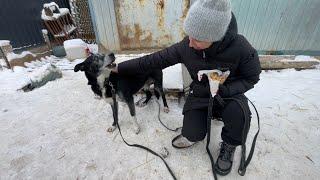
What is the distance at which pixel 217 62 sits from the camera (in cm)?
199

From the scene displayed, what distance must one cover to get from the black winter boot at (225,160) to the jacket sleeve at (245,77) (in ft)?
1.91

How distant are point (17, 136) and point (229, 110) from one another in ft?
8.54

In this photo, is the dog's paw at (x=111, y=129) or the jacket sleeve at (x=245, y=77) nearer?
the jacket sleeve at (x=245, y=77)

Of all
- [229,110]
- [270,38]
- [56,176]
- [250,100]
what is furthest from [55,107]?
[270,38]

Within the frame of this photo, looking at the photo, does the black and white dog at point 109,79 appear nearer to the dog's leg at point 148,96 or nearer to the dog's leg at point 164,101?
the dog's leg at point 164,101

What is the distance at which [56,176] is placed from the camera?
90.7 inches

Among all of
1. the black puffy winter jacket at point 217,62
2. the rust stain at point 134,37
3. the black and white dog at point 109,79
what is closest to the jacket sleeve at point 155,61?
the black puffy winter jacket at point 217,62

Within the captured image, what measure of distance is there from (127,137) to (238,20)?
2700 millimetres

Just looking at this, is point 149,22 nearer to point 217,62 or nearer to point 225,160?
point 217,62

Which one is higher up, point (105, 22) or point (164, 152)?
point (105, 22)

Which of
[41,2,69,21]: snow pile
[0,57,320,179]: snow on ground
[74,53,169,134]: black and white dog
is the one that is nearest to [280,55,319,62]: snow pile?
[0,57,320,179]: snow on ground

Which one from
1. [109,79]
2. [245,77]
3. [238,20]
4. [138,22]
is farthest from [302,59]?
[109,79]

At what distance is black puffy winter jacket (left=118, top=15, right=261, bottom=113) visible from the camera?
1.89 meters

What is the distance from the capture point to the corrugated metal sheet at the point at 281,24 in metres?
3.60
